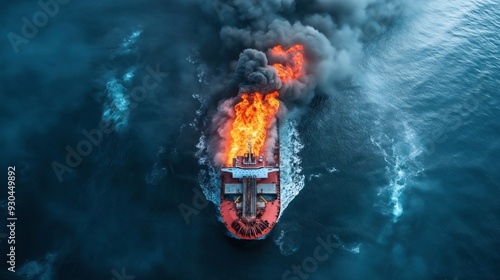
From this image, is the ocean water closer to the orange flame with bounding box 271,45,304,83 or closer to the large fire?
the large fire

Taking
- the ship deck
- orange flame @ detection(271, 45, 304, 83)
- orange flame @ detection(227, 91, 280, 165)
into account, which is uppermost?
orange flame @ detection(271, 45, 304, 83)

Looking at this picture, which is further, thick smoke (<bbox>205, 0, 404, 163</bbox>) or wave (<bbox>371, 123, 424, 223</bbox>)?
thick smoke (<bbox>205, 0, 404, 163</bbox>)

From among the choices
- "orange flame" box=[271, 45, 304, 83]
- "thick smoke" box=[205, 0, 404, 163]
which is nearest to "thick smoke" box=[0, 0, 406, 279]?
"thick smoke" box=[205, 0, 404, 163]

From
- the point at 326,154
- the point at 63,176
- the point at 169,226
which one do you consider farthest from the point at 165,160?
the point at 326,154

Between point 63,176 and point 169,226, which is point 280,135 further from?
point 63,176

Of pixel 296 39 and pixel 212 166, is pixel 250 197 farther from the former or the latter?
pixel 296 39

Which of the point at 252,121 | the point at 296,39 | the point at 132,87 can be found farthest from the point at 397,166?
the point at 132,87
